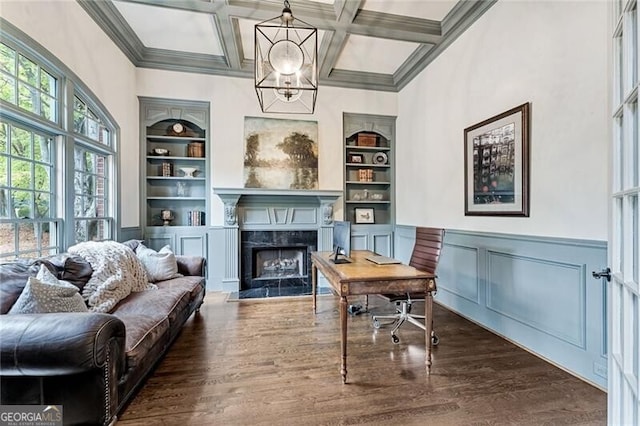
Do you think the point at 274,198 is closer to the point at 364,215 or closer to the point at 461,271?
the point at 364,215

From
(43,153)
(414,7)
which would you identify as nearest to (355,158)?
(414,7)

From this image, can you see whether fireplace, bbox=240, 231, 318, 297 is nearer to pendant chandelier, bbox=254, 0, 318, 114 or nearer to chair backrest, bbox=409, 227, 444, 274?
chair backrest, bbox=409, 227, 444, 274

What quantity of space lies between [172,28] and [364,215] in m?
3.91

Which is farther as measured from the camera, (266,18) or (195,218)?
(195,218)

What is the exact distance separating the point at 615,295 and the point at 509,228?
1730 millimetres

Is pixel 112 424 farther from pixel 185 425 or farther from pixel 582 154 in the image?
pixel 582 154

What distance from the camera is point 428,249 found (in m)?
3.03

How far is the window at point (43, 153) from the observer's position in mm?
2225

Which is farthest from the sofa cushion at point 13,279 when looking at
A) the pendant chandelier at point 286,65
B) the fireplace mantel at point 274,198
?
the fireplace mantel at point 274,198

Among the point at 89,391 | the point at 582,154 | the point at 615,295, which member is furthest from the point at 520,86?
the point at 89,391

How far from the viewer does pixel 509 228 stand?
9.32ft

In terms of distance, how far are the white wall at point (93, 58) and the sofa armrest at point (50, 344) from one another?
2.18 m

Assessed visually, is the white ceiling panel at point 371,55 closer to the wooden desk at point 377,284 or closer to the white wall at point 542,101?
the white wall at point 542,101

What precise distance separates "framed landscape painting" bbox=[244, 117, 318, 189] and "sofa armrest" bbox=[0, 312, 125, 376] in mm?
3308
